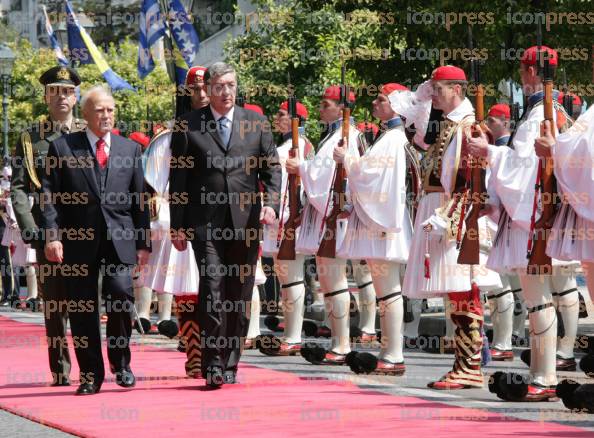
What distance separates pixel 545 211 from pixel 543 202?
0.07 m

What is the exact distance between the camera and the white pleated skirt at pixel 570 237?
9.41 metres

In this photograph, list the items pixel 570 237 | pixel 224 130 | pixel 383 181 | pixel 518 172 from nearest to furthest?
pixel 570 237, pixel 518 172, pixel 224 130, pixel 383 181

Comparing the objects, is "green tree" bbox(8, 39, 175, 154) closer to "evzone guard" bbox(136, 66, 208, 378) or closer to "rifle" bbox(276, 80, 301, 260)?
"evzone guard" bbox(136, 66, 208, 378)

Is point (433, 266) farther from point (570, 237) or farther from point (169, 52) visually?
point (169, 52)

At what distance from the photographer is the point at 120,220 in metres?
11.4

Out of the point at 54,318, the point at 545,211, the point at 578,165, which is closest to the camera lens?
the point at 578,165

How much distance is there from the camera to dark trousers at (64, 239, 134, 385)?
11320 millimetres

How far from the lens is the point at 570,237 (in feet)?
31.4

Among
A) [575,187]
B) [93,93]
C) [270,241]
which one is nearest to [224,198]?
[93,93]

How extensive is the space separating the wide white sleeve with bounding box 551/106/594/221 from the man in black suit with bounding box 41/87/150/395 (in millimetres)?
3251

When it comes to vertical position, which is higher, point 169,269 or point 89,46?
point 89,46

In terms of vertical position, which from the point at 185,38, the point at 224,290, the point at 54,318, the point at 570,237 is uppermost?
the point at 185,38

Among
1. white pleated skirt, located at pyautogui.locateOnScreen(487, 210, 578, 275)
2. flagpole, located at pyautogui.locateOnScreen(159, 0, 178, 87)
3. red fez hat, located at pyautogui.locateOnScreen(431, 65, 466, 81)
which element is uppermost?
flagpole, located at pyautogui.locateOnScreen(159, 0, 178, 87)

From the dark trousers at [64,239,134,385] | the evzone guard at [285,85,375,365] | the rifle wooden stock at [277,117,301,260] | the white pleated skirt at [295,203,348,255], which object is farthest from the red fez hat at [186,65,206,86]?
the rifle wooden stock at [277,117,301,260]
